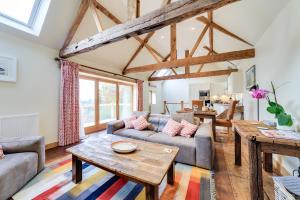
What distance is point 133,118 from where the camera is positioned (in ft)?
11.1

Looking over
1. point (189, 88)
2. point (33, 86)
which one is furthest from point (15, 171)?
point (189, 88)

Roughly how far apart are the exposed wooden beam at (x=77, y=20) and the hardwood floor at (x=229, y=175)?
2.57 meters

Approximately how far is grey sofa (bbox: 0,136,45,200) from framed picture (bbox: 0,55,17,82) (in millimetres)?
1249

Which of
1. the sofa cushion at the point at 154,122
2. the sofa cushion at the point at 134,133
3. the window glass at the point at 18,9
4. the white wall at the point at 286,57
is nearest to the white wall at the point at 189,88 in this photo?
the white wall at the point at 286,57

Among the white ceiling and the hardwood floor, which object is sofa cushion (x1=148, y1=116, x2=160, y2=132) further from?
the white ceiling

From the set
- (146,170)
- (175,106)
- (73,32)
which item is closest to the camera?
(146,170)

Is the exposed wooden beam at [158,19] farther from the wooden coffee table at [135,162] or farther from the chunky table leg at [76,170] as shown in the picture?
the chunky table leg at [76,170]

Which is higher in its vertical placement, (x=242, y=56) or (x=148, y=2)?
(x=148, y=2)

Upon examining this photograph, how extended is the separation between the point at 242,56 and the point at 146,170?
12.5ft

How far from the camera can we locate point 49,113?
311 centimetres

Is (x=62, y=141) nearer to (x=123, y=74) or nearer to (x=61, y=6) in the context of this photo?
(x=61, y=6)

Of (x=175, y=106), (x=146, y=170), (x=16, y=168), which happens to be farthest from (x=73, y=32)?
(x=175, y=106)

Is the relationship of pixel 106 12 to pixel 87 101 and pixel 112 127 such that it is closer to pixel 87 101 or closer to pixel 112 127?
pixel 87 101

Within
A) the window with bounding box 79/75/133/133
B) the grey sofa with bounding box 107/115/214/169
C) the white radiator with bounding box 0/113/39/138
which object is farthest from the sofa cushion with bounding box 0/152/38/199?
the window with bounding box 79/75/133/133
